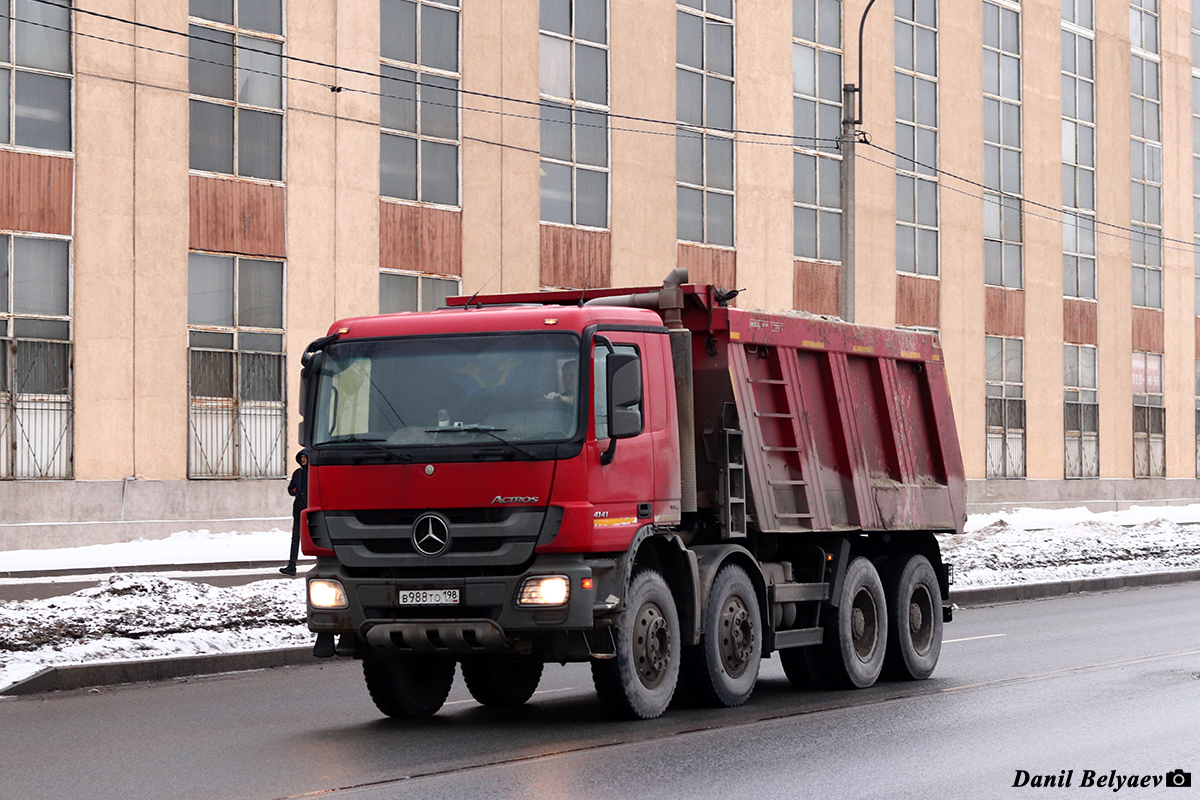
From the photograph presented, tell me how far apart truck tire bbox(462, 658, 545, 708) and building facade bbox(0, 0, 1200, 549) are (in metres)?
14.2

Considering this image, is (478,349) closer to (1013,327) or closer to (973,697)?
(973,697)

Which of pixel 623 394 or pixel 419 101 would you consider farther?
pixel 419 101

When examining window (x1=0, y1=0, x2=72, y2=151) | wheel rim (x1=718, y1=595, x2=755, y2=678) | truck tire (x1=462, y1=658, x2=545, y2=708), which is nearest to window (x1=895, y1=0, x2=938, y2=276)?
window (x1=0, y1=0, x2=72, y2=151)

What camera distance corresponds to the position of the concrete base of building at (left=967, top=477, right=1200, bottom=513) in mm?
47938

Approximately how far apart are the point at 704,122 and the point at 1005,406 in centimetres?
1454

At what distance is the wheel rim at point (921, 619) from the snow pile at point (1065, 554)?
915cm

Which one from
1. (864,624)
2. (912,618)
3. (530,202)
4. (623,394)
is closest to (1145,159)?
(530,202)

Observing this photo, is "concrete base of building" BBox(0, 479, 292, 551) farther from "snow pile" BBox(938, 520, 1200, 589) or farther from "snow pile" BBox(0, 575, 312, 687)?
"snow pile" BBox(938, 520, 1200, 589)

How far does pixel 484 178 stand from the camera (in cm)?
3547

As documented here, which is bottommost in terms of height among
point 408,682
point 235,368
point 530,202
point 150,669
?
point 150,669

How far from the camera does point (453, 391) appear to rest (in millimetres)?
10641

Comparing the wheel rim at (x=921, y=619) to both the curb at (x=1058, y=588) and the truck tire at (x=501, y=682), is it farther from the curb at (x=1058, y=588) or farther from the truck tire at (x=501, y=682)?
the curb at (x=1058, y=588)

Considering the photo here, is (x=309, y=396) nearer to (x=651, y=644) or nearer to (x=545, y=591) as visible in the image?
(x=545, y=591)

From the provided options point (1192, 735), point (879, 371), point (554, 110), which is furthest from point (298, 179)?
point (1192, 735)
